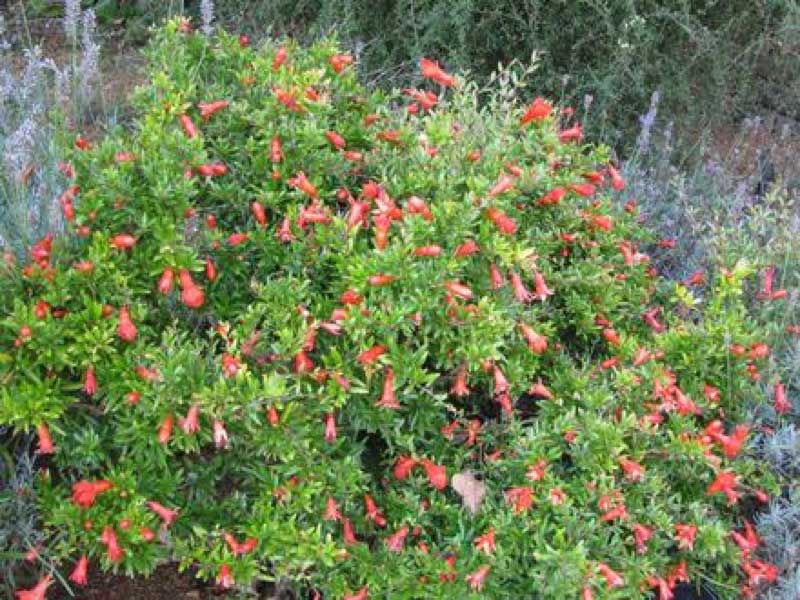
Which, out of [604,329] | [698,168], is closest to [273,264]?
[604,329]

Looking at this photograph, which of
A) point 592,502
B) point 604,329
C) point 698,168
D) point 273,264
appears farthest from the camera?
point 698,168

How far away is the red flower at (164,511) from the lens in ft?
7.35

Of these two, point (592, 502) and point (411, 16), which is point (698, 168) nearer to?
point (411, 16)

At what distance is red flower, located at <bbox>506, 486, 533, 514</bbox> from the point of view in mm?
2377

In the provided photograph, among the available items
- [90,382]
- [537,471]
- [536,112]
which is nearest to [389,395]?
[537,471]

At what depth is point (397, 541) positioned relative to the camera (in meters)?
2.38

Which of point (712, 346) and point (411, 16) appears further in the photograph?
point (411, 16)

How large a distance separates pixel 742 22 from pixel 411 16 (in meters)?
1.84

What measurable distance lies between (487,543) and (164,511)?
0.74 meters

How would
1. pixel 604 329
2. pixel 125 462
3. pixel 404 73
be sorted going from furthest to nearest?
pixel 404 73
pixel 604 329
pixel 125 462

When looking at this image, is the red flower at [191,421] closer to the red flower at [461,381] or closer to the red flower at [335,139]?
the red flower at [461,381]

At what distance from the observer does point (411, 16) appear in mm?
4953

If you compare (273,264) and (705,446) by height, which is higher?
(273,264)

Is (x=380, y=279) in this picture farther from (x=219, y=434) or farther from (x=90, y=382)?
(x=90, y=382)
